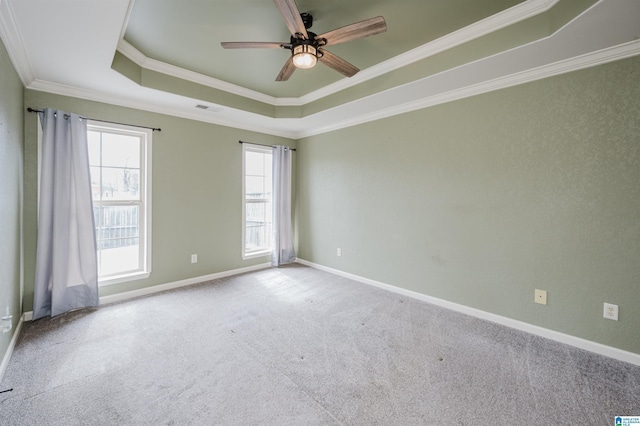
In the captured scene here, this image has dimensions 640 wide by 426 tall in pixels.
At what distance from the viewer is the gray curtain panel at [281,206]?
4.74 meters

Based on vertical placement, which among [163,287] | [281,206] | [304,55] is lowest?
[163,287]

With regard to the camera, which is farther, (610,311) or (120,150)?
(120,150)

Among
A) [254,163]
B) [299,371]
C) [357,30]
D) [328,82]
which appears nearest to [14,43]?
[357,30]

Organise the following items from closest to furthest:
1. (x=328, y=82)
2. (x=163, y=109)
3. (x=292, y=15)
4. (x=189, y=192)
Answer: (x=292, y=15)
(x=328, y=82)
(x=163, y=109)
(x=189, y=192)

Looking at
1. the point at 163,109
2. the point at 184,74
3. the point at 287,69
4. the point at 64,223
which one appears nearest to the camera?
the point at 287,69

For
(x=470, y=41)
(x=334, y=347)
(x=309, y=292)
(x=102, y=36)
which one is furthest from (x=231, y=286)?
(x=470, y=41)

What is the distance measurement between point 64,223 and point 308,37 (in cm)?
309

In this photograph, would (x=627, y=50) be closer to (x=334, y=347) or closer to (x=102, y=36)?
(x=334, y=347)

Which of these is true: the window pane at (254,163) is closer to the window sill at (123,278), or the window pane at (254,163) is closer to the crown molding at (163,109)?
the crown molding at (163,109)

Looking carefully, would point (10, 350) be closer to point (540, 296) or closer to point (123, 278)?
point (123, 278)

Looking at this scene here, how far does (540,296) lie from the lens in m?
2.51

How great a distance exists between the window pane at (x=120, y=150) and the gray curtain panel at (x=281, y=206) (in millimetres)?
2016

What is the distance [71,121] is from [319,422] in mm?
3652

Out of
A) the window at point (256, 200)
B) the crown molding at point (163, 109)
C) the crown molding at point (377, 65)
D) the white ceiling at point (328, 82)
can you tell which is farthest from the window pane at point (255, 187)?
the crown molding at point (377, 65)
